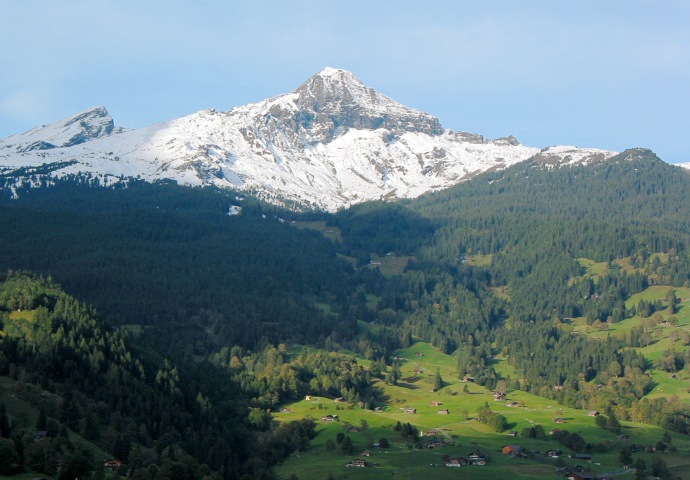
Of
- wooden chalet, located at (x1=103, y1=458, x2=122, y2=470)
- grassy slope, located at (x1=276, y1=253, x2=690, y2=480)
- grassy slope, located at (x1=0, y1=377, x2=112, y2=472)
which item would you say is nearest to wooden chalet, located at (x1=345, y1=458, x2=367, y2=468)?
grassy slope, located at (x1=276, y1=253, x2=690, y2=480)

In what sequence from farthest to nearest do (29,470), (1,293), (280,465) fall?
(1,293) < (280,465) < (29,470)

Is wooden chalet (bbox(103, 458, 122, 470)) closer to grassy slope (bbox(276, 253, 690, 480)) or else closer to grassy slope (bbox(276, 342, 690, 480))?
grassy slope (bbox(276, 253, 690, 480))

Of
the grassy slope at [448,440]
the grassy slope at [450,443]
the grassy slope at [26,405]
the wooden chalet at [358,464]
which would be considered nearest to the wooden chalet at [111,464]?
the grassy slope at [26,405]

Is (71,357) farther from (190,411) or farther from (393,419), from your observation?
(393,419)

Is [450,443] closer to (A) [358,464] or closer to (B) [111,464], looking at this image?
(A) [358,464]

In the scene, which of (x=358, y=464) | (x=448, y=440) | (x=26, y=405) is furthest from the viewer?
(x=448, y=440)

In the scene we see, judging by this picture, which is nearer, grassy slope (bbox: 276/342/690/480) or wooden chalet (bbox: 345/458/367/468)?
grassy slope (bbox: 276/342/690/480)

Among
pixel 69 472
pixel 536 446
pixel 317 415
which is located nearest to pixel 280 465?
pixel 317 415

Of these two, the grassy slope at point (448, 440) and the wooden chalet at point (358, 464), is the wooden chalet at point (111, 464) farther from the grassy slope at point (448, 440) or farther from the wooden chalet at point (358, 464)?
the wooden chalet at point (358, 464)

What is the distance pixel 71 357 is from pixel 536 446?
80.7 metres

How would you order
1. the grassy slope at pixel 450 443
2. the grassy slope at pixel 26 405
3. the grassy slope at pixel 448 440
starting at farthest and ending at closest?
the grassy slope at pixel 448 440
the grassy slope at pixel 450 443
the grassy slope at pixel 26 405

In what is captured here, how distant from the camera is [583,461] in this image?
498ft

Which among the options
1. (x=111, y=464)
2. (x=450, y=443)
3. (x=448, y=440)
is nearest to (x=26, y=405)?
(x=111, y=464)

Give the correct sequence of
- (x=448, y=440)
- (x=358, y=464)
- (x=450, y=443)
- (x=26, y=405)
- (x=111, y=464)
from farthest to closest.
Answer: (x=448, y=440) → (x=450, y=443) → (x=358, y=464) → (x=26, y=405) → (x=111, y=464)
